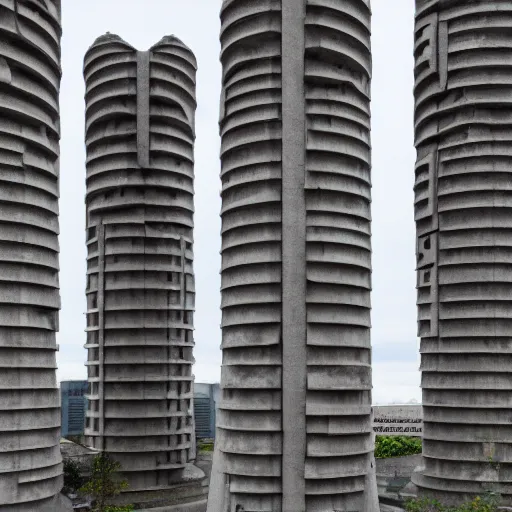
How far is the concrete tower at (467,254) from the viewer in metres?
50.6

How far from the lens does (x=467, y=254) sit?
169 ft

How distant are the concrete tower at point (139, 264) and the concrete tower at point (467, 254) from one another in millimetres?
18352

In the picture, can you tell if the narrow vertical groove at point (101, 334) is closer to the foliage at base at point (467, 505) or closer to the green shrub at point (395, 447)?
the foliage at base at point (467, 505)

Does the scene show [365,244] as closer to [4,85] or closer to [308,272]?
[308,272]

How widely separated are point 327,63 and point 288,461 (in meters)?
21.9

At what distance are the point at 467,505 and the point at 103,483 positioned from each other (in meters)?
21.8

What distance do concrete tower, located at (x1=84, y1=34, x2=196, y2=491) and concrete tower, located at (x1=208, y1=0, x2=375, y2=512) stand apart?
14934mm

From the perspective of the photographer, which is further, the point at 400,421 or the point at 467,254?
the point at 400,421

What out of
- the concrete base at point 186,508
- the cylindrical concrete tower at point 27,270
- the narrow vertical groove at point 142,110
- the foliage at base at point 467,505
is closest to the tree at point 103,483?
the concrete base at point 186,508

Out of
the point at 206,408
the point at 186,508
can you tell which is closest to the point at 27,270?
the point at 186,508

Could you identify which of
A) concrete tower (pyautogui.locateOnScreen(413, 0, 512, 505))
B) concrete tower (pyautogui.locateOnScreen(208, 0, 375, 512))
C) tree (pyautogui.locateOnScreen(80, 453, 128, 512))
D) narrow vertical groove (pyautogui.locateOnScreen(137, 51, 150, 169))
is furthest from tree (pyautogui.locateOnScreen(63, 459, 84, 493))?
concrete tower (pyautogui.locateOnScreen(413, 0, 512, 505))

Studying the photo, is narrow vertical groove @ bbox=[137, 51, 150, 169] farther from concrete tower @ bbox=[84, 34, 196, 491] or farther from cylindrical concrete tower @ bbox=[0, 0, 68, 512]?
cylindrical concrete tower @ bbox=[0, 0, 68, 512]

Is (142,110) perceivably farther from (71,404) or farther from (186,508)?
(71,404)

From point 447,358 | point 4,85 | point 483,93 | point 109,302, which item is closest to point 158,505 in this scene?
point 109,302
